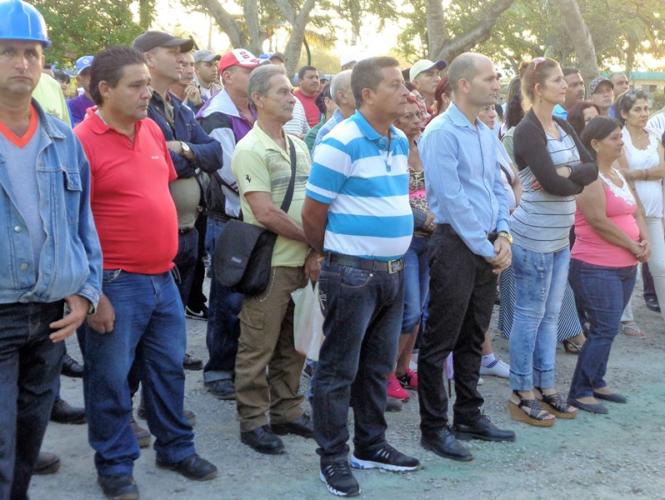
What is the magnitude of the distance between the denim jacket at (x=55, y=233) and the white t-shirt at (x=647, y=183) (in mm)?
5439

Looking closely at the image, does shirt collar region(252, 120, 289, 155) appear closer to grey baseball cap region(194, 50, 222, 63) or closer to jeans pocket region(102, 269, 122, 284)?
jeans pocket region(102, 269, 122, 284)

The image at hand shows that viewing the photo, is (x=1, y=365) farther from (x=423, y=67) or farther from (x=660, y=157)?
(x=660, y=157)

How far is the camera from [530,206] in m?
5.44

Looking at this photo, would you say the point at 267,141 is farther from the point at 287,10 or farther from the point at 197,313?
the point at 287,10

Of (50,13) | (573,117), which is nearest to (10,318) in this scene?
(573,117)

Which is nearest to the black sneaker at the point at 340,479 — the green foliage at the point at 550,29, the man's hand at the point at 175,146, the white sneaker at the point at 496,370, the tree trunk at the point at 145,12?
the man's hand at the point at 175,146

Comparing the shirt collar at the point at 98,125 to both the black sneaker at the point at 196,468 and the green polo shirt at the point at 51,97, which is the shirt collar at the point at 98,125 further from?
the black sneaker at the point at 196,468

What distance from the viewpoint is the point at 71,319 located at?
3.38 m

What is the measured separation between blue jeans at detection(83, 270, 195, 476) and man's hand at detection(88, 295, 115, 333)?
6 centimetres

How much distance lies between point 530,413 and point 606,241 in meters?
1.29

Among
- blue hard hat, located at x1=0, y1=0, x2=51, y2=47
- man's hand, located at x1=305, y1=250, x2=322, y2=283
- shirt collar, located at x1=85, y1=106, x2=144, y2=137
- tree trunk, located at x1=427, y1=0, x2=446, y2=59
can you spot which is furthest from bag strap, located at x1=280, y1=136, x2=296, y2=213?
tree trunk, located at x1=427, y1=0, x2=446, y2=59

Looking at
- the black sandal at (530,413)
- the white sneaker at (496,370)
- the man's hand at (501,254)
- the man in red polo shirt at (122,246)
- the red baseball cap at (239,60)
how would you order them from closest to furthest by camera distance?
the man in red polo shirt at (122,246) < the man's hand at (501,254) < the black sandal at (530,413) < the red baseball cap at (239,60) < the white sneaker at (496,370)

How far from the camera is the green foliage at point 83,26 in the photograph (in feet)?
57.1

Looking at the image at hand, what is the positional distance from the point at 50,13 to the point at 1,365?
15842mm
